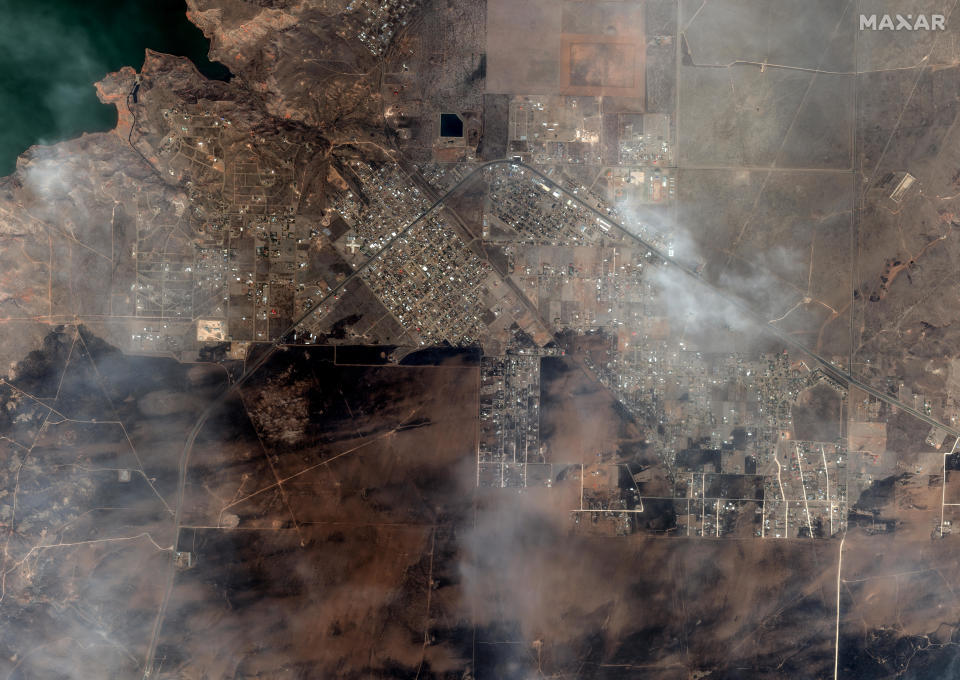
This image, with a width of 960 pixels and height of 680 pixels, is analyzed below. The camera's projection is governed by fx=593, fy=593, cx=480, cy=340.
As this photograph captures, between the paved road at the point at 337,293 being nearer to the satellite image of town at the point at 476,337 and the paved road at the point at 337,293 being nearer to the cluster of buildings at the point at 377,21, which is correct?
the satellite image of town at the point at 476,337

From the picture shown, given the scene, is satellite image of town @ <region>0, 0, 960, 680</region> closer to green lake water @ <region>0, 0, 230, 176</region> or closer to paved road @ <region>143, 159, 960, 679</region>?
paved road @ <region>143, 159, 960, 679</region>

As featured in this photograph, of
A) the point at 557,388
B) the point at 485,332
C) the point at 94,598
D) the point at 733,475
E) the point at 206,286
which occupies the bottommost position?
the point at 94,598

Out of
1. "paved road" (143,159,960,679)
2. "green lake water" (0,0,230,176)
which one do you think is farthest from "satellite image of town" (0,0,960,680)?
"green lake water" (0,0,230,176)

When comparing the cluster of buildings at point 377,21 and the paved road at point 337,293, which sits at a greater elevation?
the cluster of buildings at point 377,21

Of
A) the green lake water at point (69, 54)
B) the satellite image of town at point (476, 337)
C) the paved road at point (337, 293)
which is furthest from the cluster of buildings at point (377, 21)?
the paved road at point (337, 293)

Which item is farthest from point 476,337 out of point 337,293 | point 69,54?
point 69,54

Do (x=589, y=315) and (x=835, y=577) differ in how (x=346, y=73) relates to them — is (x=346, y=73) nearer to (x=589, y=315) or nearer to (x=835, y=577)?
(x=589, y=315)

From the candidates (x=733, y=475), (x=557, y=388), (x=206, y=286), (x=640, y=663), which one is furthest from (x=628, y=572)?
(x=206, y=286)
